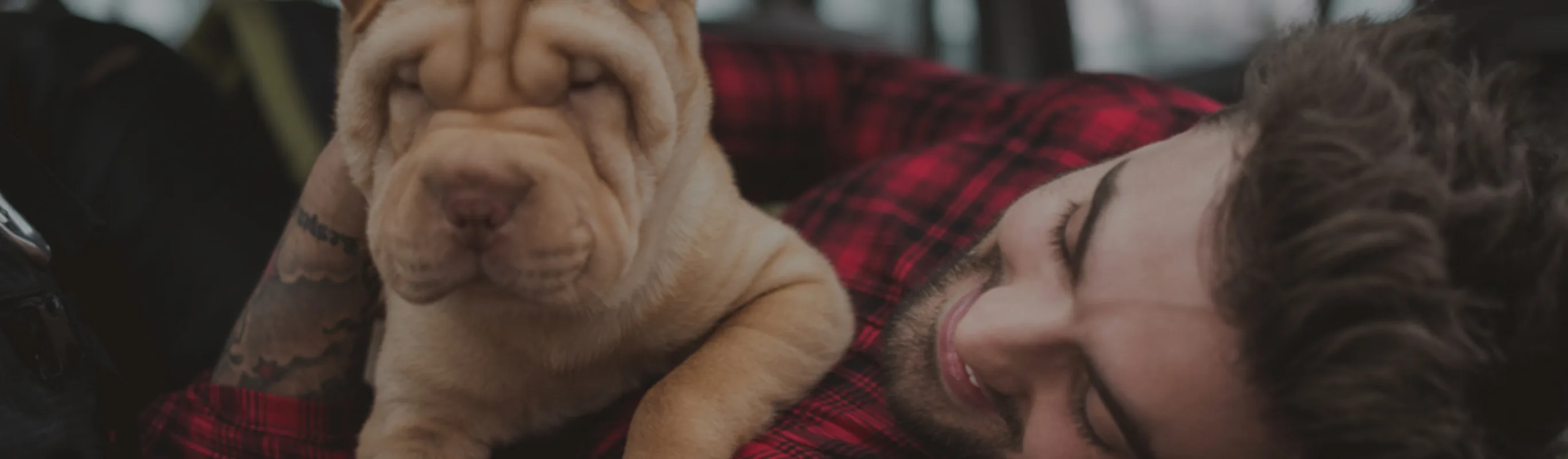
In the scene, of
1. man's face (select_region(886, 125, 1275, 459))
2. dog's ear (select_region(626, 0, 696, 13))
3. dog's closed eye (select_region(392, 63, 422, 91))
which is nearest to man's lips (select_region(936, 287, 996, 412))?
man's face (select_region(886, 125, 1275, 459))

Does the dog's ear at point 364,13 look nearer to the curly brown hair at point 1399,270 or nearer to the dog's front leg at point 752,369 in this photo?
the dog's front leg at point 752,369

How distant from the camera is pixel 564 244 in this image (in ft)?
2.06

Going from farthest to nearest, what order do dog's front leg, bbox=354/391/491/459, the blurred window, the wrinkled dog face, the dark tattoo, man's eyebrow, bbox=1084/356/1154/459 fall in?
the blurred window
the dark tattoo
dog's front leg, bbox=354/391/491/459
man's eyebrow, bbox=1084/356/1154/459
the wrinkled dog face

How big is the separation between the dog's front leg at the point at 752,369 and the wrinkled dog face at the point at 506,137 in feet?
0.56

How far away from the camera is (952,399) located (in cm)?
93

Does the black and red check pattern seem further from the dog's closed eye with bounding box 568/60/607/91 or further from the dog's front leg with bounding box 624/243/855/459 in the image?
the dog's closed eye with bounding box 568/60/607/91

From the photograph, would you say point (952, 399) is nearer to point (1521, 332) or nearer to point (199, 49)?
point (1521, 332)

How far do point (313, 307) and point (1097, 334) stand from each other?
29.4 inches

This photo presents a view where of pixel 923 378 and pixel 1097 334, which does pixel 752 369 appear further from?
pixel 1097 334

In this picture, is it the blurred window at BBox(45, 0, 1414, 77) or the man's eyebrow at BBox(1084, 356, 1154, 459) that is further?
the blurred window at BBox(45, 0, 1414, 77)

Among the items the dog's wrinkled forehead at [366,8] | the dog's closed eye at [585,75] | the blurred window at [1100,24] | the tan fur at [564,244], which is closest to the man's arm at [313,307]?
the tan fur at [564,244]

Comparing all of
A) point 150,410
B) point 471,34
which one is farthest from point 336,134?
point 150,410

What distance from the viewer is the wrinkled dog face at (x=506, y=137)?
2.01 ft

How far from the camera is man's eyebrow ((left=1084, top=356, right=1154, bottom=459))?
0.74 meters
